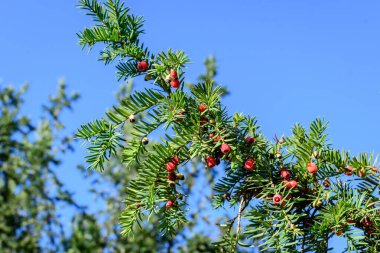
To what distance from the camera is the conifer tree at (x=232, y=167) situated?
97 cm

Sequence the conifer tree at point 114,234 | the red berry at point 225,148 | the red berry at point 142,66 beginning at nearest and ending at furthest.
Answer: the red berry at point 225,148 → the red berry at point 142,66 → the conifer tree at point 114,234

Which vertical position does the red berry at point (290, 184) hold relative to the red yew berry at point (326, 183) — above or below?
below

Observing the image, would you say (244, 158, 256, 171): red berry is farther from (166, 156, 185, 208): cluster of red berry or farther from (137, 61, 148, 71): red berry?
(137, 61, 148, 71): red berry

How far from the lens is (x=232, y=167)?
96cm

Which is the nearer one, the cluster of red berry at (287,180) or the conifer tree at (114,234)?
the cluster of red berry at (287,180)

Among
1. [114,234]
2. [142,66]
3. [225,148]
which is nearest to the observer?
[225,148]

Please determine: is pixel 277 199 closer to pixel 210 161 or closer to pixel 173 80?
pixel 210 161

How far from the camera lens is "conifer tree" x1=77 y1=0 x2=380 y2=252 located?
0.97 meters

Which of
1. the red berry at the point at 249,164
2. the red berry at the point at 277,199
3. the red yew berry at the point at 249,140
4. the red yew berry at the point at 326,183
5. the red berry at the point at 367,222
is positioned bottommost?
the red berry at the point at 367,222

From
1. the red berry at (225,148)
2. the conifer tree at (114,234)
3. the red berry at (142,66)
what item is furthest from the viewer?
the conifer tree at (114,234)

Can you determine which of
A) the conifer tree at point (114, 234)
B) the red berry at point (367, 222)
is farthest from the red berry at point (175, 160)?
the conifer tree at point (114, 234)

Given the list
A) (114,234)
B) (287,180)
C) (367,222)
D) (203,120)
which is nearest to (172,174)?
(203,120)

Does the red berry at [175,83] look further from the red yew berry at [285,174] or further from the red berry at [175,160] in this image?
the red yew berry at [285,174]

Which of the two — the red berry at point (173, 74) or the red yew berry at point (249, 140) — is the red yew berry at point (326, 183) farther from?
the red berry at point (173, 74)
